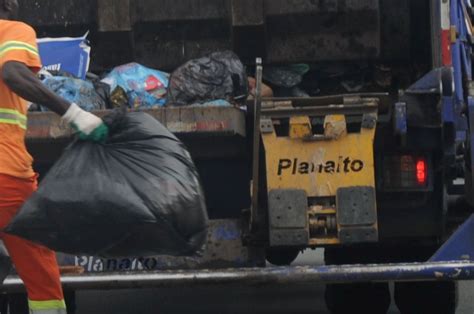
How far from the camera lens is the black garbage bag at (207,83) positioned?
5738 millimetres

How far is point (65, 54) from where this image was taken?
601cm

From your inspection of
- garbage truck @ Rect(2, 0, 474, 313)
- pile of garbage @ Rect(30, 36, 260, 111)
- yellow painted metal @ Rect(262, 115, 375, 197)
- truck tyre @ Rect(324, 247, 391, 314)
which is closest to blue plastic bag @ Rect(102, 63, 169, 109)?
pile of garbage @ Rect(30, 36, 260, 111)

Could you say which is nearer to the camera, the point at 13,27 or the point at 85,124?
the point at 85,124

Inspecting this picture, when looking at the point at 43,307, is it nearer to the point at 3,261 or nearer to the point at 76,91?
the point at 3,261

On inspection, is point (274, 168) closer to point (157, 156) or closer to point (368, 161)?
point (368, 161)

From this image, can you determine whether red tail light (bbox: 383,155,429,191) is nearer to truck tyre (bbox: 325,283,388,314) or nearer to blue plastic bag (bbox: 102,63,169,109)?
truck tyre (bbox: 325,283,388,314)

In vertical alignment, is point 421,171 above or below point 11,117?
below

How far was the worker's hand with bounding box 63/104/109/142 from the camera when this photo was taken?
3.95 metres

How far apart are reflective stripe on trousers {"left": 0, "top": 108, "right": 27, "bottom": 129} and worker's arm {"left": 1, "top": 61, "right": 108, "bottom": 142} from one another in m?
0.19

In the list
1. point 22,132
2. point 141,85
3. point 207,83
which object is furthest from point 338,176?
point 22,132

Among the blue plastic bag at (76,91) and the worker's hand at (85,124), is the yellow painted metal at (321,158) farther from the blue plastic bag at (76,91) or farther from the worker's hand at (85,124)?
the worker's hand at (85,124)

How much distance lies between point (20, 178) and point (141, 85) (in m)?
1.84

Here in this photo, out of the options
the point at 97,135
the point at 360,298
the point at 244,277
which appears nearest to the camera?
the point at 97,135

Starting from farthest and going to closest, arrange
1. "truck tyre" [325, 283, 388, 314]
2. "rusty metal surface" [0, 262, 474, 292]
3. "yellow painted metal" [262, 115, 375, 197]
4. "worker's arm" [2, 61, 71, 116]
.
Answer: "truck tyre" [325, 283, 388, 314] → "yellow painted metal" [262, 115, 375, 197] → "rusty metal surface" [0, 262, 474, 292] → "worker's arm" [2, 61, 71, 116]
